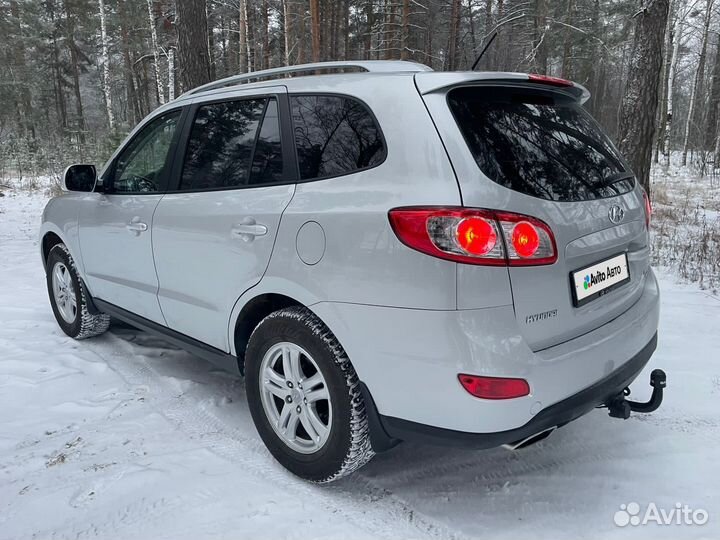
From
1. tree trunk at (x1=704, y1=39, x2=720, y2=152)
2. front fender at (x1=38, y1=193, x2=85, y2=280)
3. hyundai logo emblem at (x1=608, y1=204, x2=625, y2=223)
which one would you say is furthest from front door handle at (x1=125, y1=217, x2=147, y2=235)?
tree trunk at (x1=704, y1=39, x2=720, y2=152)

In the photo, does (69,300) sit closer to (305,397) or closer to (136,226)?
(136,226)

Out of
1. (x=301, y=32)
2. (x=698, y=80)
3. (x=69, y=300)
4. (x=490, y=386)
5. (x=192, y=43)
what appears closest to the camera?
(x=490, y=386)

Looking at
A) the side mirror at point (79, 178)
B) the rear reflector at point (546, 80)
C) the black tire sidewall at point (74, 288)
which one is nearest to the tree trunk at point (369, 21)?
the black tire sidewall at point (74, 288)

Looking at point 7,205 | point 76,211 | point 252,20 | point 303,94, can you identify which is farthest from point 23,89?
point 303,94

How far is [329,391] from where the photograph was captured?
2.18m

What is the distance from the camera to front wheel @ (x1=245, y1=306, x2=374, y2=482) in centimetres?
214

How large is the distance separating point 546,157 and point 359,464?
154 cm

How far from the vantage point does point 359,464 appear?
2.24 m

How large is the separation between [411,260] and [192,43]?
276 inches

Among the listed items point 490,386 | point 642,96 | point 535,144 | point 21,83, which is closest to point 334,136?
point 535,144

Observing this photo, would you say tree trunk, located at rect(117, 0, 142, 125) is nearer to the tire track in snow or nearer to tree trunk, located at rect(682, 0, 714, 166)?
the tire track in snow

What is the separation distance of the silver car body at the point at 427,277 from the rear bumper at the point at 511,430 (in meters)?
0.03

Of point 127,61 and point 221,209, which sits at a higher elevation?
point 127,61

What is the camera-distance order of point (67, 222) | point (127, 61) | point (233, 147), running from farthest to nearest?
point (127, 61), point (67, 222), point (233, 147)
